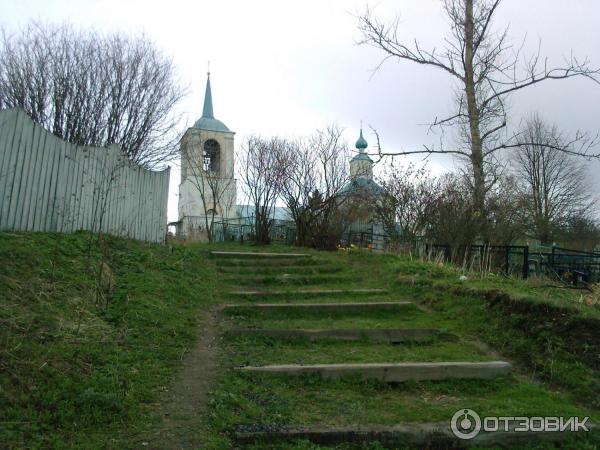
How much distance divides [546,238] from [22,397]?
30.2m

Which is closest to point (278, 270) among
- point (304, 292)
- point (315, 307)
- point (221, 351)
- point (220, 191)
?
point (304, 292)

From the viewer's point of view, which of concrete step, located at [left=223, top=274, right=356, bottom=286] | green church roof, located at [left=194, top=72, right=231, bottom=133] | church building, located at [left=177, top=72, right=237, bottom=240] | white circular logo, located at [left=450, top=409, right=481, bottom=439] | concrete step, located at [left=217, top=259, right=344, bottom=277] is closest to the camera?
white circular logo, located at [left=450, top=409, right=481, bottom=439]

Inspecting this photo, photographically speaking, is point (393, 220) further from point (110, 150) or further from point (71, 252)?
point (71, 252)

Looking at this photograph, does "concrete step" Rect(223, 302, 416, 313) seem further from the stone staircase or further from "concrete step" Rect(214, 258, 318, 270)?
"concrete step" Rect(214, 258, 318, 270)

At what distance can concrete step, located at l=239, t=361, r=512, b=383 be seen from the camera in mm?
Answer: 4285

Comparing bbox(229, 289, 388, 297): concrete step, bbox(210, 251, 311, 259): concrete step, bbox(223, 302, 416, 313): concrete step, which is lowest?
bbox(223, 302, 416, 313): concrete step

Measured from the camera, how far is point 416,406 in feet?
12.4

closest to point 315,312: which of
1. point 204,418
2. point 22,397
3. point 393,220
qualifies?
point 204,418

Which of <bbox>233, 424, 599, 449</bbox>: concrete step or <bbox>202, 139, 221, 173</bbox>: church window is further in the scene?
<bbox>202, 139, 221, 173</bbox>: church window

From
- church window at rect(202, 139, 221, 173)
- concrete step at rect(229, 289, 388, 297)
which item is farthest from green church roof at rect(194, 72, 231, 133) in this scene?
concrete step at rect(229, 289, 388, 297)

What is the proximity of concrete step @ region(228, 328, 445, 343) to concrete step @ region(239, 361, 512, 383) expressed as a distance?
103 centimetres

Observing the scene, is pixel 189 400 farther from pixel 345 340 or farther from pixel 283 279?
pixel 283 279

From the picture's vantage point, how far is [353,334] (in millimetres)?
5535

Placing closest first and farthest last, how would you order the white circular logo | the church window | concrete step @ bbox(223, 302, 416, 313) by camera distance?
1. the white circular logo
2. concrete step @ bbox(223, 302, 416, 313)
3. the church window
